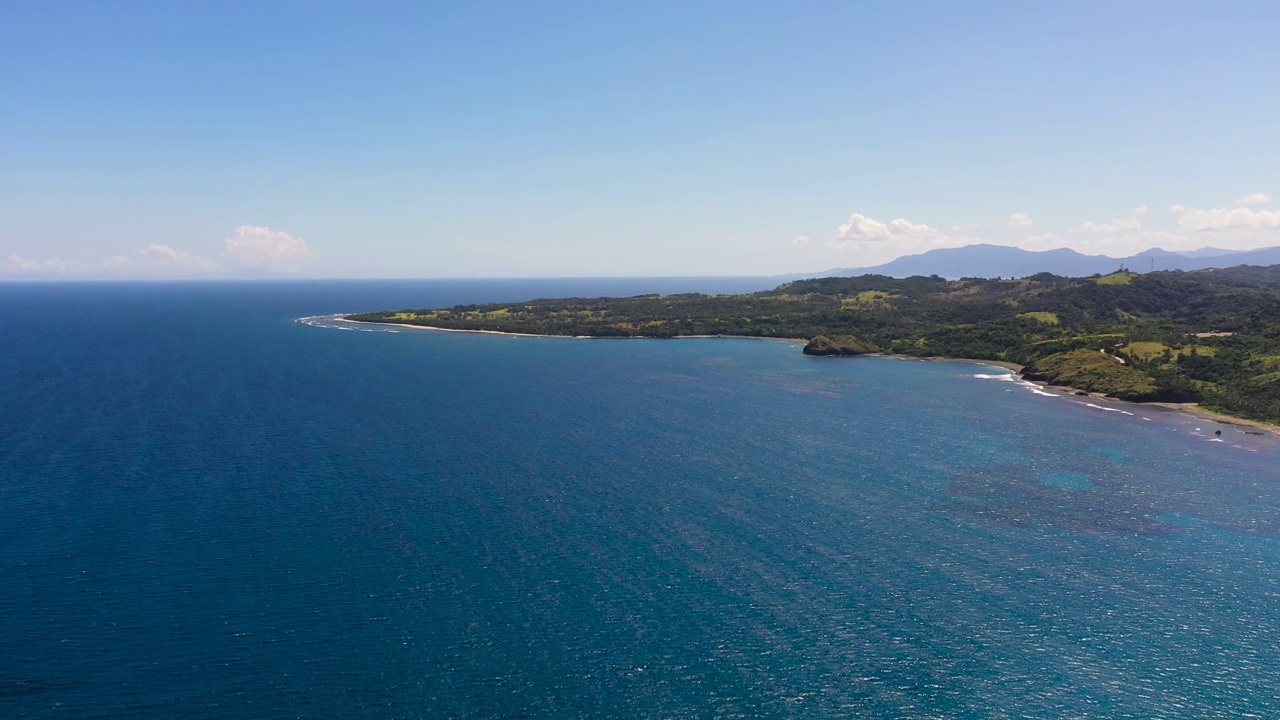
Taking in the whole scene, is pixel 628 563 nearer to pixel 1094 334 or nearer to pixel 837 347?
pixel 837 347

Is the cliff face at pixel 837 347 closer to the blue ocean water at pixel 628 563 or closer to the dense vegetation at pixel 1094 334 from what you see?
the dense vegetation at pixel 1094 334

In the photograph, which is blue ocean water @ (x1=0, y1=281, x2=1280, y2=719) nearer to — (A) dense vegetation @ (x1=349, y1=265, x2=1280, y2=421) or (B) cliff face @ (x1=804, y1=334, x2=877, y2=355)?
(A) dense vegetation @ (x1=349, y1=265, x2=1280, y2=421)

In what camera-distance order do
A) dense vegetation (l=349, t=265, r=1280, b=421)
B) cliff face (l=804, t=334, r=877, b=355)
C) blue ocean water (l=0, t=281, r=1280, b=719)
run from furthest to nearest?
1. cliff face (l=804, t=334, r=877, b=355)
2. dense vegetation (l=349, t=265, r=1280, b=421)
3. blue ocean water (l=0, t=281, r=1280, b=719)

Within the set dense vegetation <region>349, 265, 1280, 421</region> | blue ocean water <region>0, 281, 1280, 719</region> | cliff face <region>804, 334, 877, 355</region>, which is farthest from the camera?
cliff face <region>804, 334, 877, 355</region>

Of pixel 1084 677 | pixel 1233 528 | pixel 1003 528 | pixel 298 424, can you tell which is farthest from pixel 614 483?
pixel 1233 528

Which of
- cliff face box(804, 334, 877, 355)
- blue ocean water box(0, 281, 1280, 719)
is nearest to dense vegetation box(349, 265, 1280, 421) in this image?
cliff face box(804, 334, 877, 355)

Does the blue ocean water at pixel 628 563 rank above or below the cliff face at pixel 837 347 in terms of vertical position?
below

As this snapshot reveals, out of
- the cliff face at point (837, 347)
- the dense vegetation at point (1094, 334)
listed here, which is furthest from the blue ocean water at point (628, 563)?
the cliff face at point (837, 347)
